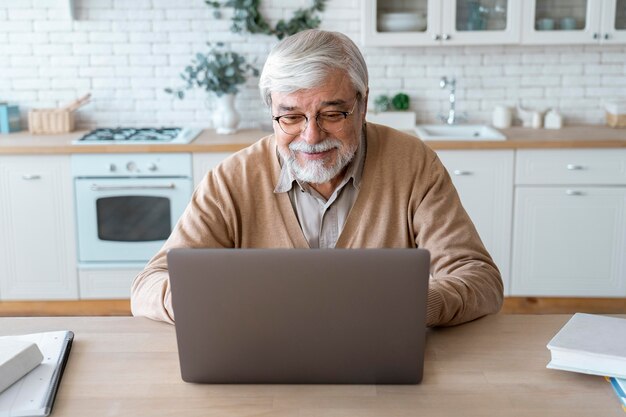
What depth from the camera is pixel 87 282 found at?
412 cm

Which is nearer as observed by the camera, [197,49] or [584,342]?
[584,342]

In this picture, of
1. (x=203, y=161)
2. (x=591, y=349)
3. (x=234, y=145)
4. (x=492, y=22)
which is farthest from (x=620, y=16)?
(x=591, y=349)

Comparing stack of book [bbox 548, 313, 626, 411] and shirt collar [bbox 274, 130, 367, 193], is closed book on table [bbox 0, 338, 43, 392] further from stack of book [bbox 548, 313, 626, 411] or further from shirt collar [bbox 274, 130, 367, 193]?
stack of book [bbox 548, 313, 626, 411]

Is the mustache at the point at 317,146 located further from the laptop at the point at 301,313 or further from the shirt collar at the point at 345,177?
the laptop at the point at 301,313

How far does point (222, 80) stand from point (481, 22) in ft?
4.56

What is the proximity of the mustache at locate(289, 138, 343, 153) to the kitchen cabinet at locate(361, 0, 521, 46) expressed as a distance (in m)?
2.18

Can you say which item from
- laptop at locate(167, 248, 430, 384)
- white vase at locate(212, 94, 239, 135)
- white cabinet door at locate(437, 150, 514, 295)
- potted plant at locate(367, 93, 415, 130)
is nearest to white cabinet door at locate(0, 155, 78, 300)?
white vase at locate(212, 94, 239, 135)

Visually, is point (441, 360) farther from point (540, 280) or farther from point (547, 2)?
point (547, 2)

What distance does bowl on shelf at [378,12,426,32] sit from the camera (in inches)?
165

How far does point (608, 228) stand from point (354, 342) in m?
2.91

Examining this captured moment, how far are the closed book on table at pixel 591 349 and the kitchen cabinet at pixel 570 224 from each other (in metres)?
2.37

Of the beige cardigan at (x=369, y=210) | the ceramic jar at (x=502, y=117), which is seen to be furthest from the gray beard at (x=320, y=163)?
the ceramic jar at (x=502, y=117)

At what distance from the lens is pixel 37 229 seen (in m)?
4.06

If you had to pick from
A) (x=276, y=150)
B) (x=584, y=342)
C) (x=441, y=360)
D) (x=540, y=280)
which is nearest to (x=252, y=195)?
(x=276, y=150)
